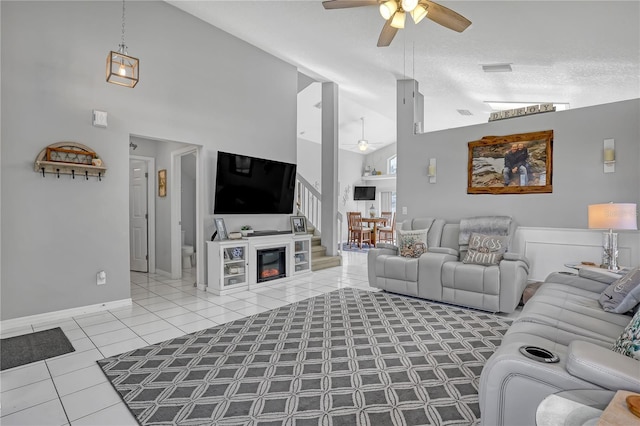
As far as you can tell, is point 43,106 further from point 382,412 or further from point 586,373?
point 586,373

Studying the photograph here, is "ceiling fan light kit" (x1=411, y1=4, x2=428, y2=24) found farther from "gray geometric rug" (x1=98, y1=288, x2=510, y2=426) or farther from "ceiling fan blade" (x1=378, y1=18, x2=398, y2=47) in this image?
"gray geometric rug" (x1=98, y1=288, x2=510, y2=426)

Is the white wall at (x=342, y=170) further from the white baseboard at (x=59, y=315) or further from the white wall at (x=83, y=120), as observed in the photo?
the white baseboard at (x=59, y=315)

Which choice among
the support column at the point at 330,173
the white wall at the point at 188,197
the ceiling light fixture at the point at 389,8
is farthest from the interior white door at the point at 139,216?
the ceiling light fixture at the point at 389,8

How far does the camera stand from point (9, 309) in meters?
3.20

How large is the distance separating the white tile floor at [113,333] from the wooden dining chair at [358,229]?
3.87 metres

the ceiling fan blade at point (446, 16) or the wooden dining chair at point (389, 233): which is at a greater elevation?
the ceiling fan blade at point (446, 16)

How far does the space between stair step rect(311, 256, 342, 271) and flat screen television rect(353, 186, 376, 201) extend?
17.0ft

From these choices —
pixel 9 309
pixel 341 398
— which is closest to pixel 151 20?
pixel 9 309

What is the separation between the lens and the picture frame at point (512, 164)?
4203 millimetres

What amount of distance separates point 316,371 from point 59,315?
2.98 meters

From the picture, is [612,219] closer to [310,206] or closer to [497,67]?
[497,67]

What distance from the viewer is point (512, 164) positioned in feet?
14.6

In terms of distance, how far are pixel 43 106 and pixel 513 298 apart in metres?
5.36

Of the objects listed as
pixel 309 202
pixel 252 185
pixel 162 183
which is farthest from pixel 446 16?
pixel 309 202
